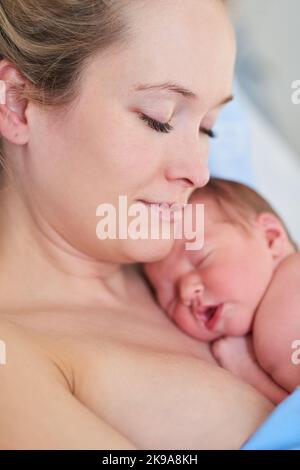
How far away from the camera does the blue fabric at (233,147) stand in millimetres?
1526

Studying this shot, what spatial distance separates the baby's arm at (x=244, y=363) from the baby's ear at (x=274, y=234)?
0.54 ft

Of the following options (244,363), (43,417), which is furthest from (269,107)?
(43,417)

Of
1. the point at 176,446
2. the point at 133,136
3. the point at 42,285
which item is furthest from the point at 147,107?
the point at 176,446

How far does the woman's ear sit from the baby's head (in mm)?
327

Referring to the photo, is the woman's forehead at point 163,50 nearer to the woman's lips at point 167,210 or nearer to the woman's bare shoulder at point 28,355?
the woman's lips at point 167,210

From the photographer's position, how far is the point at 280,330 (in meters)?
1.08

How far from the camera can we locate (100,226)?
1067mm

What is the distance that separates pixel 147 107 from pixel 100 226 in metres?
Answer: 0.20

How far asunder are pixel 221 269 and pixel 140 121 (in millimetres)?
298

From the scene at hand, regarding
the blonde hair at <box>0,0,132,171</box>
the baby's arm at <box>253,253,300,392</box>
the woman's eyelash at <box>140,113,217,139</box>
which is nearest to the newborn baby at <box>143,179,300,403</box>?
the baby's arm at <box>253,253,300,392</box>

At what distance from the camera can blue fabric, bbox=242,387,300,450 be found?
88cm

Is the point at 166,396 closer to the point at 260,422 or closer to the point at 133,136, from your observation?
the point at 260,422

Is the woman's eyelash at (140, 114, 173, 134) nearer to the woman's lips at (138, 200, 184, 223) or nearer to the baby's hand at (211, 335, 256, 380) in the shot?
the woman's lips at (138, 200, 184, 223)

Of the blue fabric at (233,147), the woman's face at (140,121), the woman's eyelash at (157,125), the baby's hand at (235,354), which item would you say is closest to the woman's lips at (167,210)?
the woman's face at (140,121)
